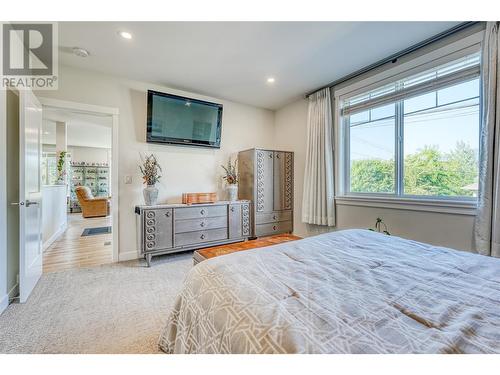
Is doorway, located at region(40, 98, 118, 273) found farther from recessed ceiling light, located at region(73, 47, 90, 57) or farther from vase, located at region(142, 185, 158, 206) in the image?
recessed ceiling light, located at region(73, 47, 90, 57)

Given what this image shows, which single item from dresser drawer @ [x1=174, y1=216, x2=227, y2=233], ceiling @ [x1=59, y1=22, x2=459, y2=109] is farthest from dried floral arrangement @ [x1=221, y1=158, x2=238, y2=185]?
ceiling @ [x1=59, y1=22, x2=459, y2=109]

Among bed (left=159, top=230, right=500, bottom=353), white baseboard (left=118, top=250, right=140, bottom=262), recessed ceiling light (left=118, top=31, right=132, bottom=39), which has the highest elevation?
recessed ceiling light (left=118, top=31, right=132, bottom=39)

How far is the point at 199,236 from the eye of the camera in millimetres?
3262

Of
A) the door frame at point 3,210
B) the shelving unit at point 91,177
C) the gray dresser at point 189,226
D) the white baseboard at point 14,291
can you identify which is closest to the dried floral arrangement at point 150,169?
the gray dresser at point 189,226

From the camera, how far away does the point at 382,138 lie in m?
2.94

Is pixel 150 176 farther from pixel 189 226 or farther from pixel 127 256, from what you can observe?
pixel 127 256

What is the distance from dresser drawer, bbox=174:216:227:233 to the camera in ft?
10.2

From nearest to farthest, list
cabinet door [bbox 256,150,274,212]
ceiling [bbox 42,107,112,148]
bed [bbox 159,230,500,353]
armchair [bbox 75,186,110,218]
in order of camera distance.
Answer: bed [bbox 159,230,500,353]
cabinet door [bbox 256,150,274,212]
ceiling [bbox 42,107,112,148]
armchair [bbox 75,186,110,218]

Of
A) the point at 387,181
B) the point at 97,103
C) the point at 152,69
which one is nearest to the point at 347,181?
the point at 387,181

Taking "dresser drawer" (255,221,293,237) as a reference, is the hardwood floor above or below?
below

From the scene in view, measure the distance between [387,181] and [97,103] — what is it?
3.97 metres

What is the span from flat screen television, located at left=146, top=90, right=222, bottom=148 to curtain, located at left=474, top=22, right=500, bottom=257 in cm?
313

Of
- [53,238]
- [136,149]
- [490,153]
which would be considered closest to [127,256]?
[136,149]
